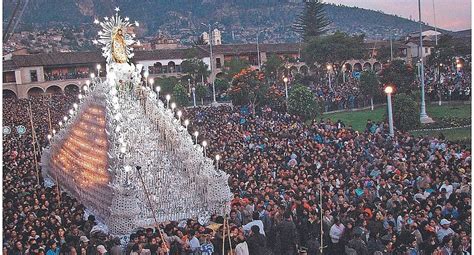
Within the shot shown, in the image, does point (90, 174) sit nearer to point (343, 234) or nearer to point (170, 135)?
point (170, 135)

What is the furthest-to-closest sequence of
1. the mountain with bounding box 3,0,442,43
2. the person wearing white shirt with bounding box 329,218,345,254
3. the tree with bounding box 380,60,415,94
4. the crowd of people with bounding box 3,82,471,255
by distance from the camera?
1. the mountain with bounding box 3,0,442,43
2. the tree with bounding box 380,60,415,94
3. the person wearing white shirt with bounding box 329,218,345,254
4. the crowd of people with bounding box 3,82,471,255

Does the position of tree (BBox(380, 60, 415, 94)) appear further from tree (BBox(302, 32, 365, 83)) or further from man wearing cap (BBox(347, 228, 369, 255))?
man wearing cap (BBox(347, 228, 369, 255))

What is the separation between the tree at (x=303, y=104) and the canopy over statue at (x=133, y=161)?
11767mm

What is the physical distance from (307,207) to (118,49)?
186 inches

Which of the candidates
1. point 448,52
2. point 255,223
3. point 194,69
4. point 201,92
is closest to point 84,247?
point 255,223

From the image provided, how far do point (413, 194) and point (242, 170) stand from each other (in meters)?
3.76

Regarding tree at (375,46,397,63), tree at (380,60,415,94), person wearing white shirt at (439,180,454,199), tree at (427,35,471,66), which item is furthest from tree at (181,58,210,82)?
person wearing white shirt at (439,180,454,199)

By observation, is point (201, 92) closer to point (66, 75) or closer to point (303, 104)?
point (303, 104)

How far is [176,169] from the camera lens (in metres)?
9.42

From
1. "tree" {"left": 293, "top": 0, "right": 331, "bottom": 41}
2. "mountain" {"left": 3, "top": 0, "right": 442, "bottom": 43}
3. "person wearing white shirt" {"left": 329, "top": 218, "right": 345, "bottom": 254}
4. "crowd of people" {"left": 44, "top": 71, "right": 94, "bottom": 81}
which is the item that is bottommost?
"person wearing white shirt" {"left": 329, "top": 218, "right": 345, "bottom": 254}

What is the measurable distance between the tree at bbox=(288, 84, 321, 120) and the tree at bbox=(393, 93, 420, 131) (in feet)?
14.9

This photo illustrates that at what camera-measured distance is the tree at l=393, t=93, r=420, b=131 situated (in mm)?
17594

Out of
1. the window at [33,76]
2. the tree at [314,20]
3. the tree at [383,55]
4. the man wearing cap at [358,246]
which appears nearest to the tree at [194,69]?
the window at [33,76]

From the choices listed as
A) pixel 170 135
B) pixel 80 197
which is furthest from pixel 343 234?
pixel 80 197
